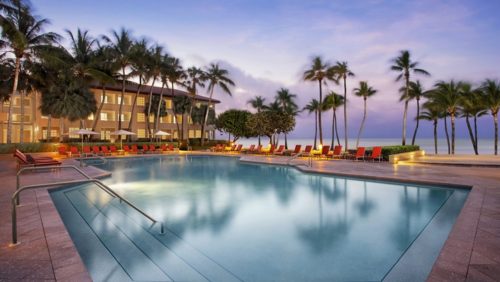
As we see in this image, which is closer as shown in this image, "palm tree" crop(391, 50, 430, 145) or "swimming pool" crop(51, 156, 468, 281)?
"swimming pool" crop(51, 156, 468, 281)

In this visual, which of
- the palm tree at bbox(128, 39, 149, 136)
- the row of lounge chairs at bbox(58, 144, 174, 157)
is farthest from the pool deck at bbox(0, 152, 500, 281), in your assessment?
the palm tree at bbox(128, 39, 149, 136)

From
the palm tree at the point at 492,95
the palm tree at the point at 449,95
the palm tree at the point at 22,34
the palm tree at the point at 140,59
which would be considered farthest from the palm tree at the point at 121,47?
the palm tree at the point at 492,95

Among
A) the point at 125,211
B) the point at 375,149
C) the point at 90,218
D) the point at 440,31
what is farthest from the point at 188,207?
the point at 440,31

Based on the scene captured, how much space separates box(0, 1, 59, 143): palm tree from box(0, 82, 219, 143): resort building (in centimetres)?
703

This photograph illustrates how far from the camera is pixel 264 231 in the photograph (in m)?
6.48

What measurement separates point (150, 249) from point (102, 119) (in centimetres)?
3988

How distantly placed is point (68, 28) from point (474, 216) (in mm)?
37056

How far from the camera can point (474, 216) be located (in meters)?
6.09

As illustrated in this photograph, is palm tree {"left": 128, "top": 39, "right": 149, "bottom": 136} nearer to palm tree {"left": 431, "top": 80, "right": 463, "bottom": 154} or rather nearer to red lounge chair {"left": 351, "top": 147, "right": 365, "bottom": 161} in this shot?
red lounge chair {"left": 351, "top": 147, "right": 365, "bottom": 161}

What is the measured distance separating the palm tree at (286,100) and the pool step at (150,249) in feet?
131

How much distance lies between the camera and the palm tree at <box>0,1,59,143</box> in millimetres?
20578

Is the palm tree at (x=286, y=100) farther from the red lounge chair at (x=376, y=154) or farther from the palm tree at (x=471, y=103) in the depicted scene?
the red lounge chair at (x=376, y=154)

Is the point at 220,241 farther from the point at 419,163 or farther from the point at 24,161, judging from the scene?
the point at 419,163

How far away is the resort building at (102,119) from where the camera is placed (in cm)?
3466
